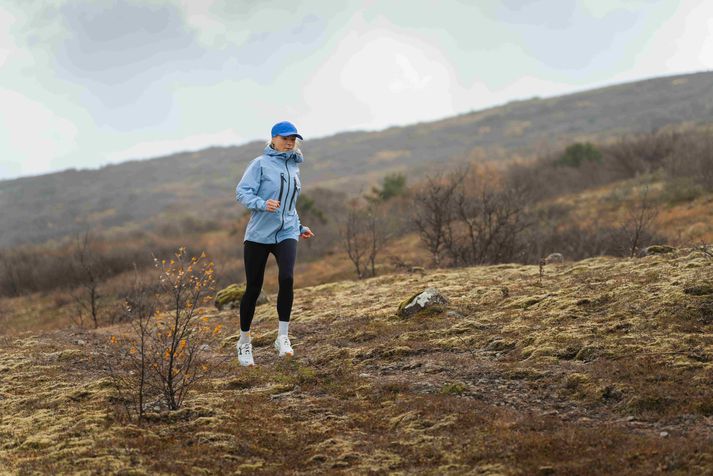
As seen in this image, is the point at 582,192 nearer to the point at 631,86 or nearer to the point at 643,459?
the point at 643,459

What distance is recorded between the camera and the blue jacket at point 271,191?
24.4 ft

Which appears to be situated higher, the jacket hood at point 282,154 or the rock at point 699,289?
the jacket hood at point 282,154

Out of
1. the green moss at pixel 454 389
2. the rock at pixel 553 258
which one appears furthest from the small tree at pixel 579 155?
the green moss at pixel 454 389

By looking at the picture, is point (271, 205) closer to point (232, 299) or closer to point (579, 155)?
point (232, 299)

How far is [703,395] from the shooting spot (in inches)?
207

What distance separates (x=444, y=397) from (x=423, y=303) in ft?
11.2

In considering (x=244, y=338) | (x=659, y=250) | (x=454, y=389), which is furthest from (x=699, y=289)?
(x=244, y=338)

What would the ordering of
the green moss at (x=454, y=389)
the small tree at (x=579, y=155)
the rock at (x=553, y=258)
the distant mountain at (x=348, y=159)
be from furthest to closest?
the distant mountain at (x=348, y=159), the small tree at (x=579, y=155), the rock at (x=553, y=258), the green moss at (x=454, y=389)

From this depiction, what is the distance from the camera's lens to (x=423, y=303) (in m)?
9.30

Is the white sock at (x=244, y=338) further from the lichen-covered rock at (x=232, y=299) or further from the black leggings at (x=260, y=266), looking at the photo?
the lichen-covered rock at (x=232, y=299)

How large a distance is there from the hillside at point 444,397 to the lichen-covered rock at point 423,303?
0.49ft

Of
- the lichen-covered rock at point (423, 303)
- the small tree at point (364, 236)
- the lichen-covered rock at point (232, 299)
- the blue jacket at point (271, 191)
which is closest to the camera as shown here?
the blue jacket at point (271, 191)

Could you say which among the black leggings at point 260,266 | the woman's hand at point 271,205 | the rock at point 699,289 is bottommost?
the rock at point 699,289

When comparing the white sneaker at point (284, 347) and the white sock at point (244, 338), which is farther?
the white sneaker at point (284, 347)
